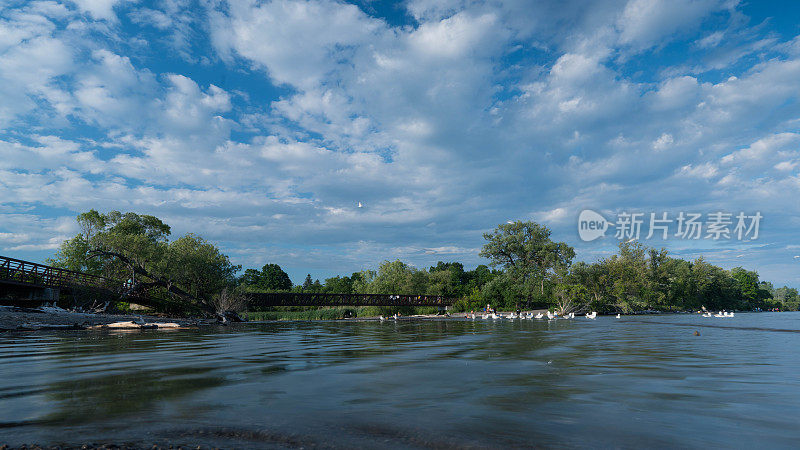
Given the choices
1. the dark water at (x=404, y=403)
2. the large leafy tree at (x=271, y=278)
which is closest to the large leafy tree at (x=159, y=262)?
the dark water at (x=404, y=403)

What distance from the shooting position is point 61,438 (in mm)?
3732

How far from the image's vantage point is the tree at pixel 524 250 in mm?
76625

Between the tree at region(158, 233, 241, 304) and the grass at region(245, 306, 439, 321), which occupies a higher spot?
the tree at region(158, 233, 241, 304)

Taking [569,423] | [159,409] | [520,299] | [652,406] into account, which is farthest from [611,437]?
[520,299]

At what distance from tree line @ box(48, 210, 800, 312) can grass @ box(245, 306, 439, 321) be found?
494 cm

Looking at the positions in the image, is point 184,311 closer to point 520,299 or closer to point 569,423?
point 569,423

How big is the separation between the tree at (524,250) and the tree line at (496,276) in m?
0.20

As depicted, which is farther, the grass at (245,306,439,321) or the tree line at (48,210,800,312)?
the grass at (245,306,439,321)

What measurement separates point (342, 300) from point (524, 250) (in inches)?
1470

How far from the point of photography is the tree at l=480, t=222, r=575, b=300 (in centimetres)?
7662

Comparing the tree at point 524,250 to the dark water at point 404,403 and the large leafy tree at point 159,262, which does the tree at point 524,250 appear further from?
the dark water at point 404,403

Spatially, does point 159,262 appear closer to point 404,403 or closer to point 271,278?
point 404,403

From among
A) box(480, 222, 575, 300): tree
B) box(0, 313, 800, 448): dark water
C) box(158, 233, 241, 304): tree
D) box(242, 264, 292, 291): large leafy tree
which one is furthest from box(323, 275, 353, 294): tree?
box(0, 313, 800, 448): dark water

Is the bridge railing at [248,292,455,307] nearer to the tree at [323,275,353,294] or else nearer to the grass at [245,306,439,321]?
the grass at [245,306,439,321]
